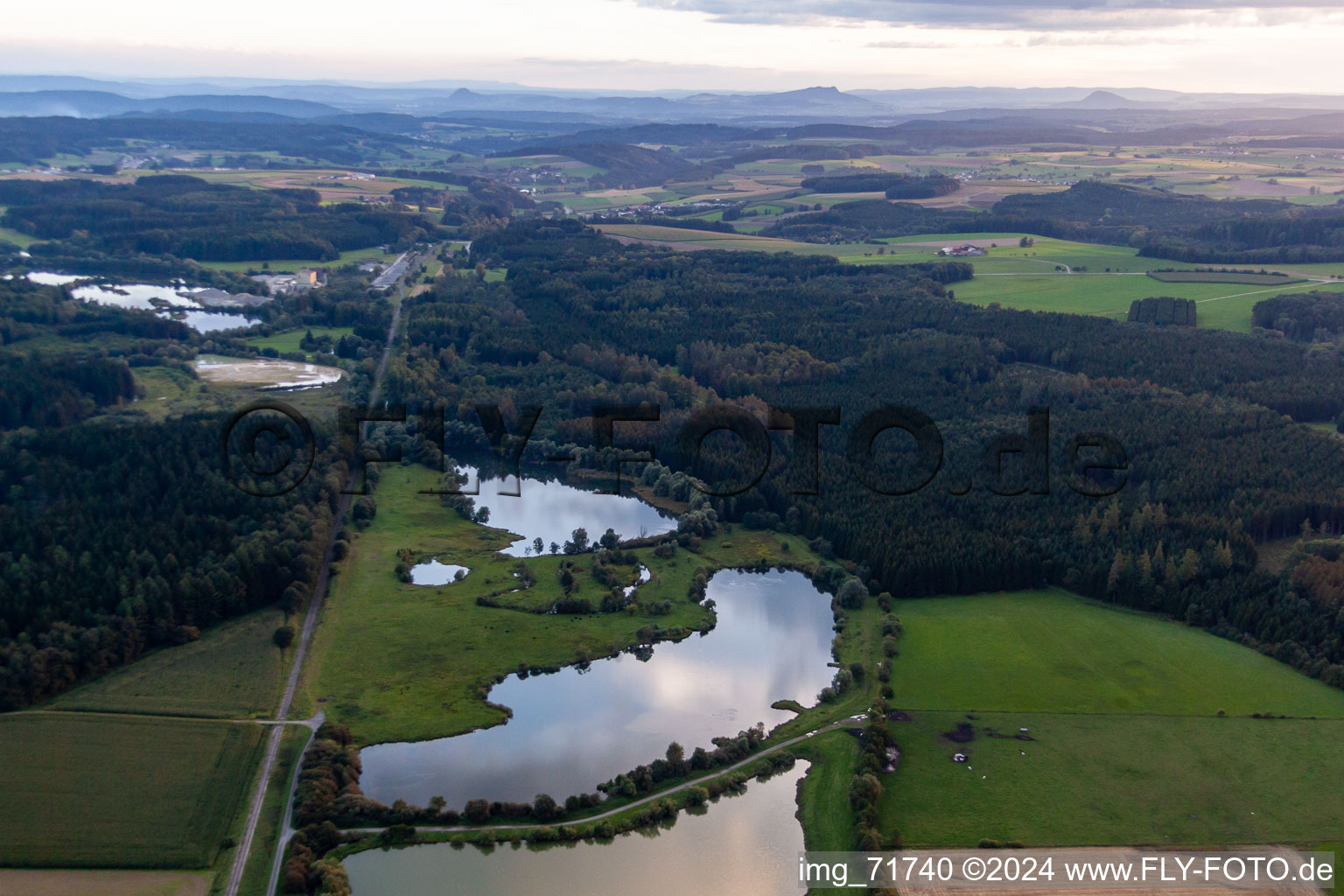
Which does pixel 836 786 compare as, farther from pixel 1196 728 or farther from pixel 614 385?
pixel 614 385

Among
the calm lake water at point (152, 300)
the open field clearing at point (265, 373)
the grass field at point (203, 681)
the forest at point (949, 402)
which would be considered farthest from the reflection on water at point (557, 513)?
the calm lake water at point (152, 300)

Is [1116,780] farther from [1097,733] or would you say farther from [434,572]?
[434,572]

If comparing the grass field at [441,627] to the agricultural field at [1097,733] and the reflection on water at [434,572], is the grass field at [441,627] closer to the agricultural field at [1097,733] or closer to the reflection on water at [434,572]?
the reflection on water at [434,572]

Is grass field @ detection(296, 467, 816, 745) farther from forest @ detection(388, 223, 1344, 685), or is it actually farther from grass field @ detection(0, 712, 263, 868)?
forest @ detection(388, 223, 1344, 685)

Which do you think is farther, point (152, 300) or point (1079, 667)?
point (152, 300)

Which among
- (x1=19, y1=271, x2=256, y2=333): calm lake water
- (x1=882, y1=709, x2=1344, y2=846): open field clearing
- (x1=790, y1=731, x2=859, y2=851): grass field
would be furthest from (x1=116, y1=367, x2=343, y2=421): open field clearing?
(x1=882, y1=709, x2=1344, y2=846): open field clearing

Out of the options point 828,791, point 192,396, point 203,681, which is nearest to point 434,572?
point 203,681
